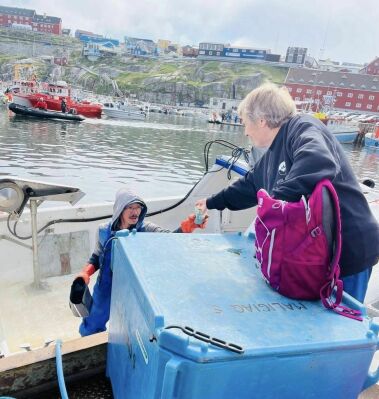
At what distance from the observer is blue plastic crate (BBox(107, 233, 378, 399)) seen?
3.87 feet

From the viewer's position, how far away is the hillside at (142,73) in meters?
102

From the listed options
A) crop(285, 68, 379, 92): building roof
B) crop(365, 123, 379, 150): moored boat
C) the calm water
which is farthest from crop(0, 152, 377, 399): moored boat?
crop(285, 68, 379, 92): building roof

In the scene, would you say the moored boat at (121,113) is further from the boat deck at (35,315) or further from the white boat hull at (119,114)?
the boat deck at (35,315)

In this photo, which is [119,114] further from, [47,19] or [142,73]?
[47,19]

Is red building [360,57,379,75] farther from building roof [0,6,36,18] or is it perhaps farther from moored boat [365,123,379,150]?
building roof [0,6,36,18]

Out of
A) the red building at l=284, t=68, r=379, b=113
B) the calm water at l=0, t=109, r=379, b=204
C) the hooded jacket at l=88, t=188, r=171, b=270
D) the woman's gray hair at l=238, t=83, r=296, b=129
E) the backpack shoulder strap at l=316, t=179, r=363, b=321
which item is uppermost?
the red building at l=284, t=68, r=379, b=113

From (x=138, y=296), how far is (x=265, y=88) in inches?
57.0

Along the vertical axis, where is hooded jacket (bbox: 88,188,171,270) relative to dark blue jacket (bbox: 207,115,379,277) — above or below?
below

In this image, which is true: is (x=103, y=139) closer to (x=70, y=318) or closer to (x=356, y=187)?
(x=70, y=318)

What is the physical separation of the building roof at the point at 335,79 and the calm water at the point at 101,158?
5401 cm

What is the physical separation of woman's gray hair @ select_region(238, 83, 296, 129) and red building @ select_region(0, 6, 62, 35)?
554 ft

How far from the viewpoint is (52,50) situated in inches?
5027

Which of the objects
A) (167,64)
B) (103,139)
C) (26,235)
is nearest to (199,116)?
(103,139)

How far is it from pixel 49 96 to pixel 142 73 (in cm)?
7880
